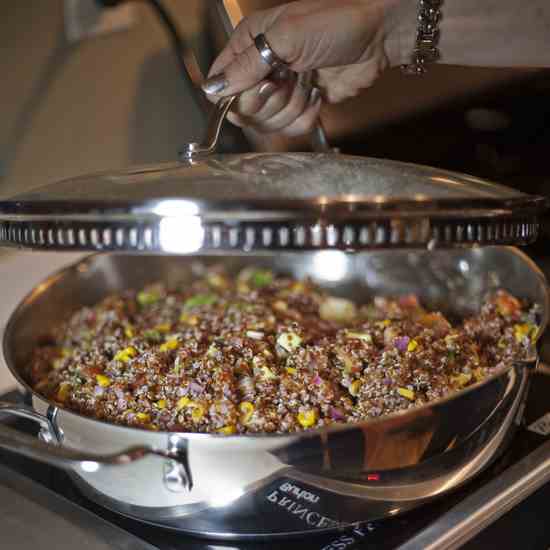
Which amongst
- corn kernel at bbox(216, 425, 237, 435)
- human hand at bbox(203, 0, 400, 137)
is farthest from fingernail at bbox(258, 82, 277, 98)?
corn kernel at bbox(216, 425, 237, 435)

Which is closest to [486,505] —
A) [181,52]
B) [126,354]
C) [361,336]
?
[361,336]

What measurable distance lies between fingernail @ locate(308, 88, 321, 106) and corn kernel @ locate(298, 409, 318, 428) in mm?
494

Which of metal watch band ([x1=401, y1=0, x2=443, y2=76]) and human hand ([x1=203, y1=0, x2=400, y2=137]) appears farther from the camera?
metal watch band ([x1=401, y1=0, x2=443, y2=76])

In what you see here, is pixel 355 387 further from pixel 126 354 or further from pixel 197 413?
pixel 126 354

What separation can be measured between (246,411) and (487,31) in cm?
66

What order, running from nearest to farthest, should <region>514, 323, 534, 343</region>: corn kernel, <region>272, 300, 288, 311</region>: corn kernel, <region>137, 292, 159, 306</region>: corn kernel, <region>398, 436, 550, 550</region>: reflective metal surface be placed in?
1. <region>398, 436, 550, 550</region>: reflective metal surface
2. <region>514, 323, 534, 343</region>: corn kernel
3. <region>272, 300, 288, 311</region>: corn kernel
4. <region>137, 292, 159, 306</region>: corn kernel

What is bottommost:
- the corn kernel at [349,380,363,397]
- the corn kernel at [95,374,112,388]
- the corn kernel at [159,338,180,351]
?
the corn kernel at [95,374,112,388]

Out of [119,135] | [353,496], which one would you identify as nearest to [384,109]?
A: [119,135]

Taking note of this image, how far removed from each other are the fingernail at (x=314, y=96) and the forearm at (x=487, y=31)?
132mm

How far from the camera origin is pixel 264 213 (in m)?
0.56

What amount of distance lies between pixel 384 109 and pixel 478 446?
0.94m

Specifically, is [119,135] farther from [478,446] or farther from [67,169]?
[478,446]

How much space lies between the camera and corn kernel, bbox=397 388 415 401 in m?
0.75

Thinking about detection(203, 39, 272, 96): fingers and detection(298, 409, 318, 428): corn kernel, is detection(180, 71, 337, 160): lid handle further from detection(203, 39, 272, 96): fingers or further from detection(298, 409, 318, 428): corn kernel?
detection(298, 409, 318, 428): corn kernel
